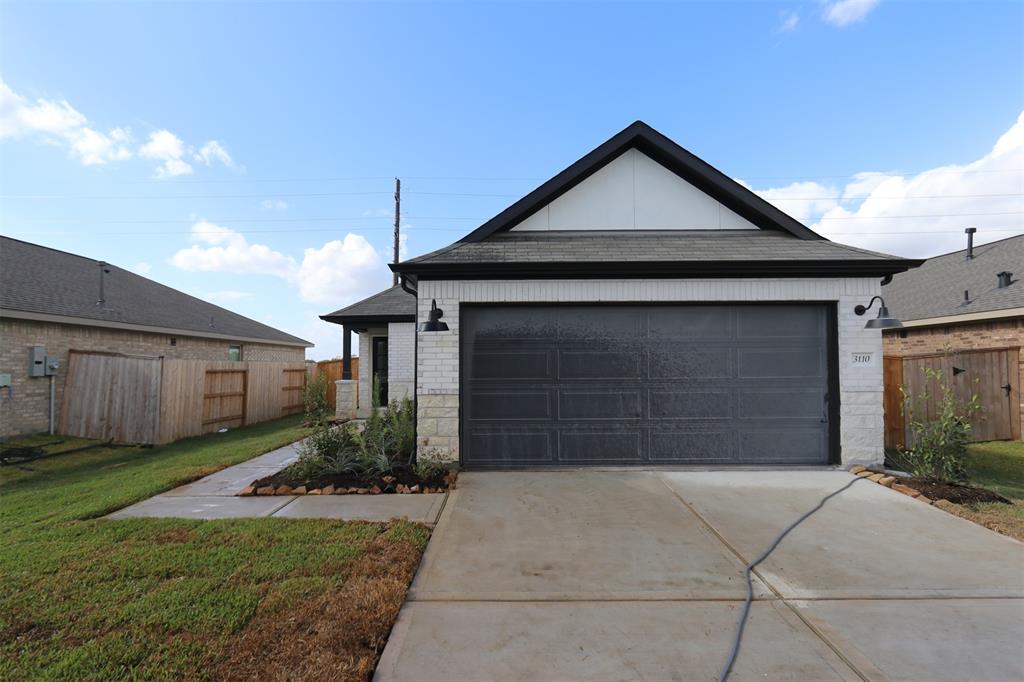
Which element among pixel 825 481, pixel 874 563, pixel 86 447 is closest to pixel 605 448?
pixel 825 481

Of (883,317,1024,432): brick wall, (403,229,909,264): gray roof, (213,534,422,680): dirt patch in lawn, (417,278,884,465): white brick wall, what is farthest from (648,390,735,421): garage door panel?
(883,317,1024,432): brick wall

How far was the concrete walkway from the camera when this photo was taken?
191 inches

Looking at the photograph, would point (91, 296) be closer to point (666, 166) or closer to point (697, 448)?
point (666, 166)

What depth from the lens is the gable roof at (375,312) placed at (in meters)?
12.3

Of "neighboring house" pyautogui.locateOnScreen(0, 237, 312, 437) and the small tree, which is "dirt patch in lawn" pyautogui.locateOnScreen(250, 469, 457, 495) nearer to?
the small tree

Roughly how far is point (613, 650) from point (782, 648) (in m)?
1.05

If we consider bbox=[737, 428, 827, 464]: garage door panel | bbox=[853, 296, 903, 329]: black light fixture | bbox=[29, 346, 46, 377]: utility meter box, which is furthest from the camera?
bbox=[29, 346, 46, 377]: utility meter box

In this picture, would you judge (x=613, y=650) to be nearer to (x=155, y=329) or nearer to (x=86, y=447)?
(x=86, y=447)

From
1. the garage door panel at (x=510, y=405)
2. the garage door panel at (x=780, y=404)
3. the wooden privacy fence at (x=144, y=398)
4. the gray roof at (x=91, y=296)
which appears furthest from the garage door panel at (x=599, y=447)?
the gray roof at (x=91, y=296)

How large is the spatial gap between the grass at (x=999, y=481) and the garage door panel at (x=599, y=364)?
13.1 ft

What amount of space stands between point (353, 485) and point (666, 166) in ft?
24.7

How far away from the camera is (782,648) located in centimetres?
262

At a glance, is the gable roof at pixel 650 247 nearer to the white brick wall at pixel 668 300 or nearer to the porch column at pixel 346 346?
the white brick wall at pixel 668 300

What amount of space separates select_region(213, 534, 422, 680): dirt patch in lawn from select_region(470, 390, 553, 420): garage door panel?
11.3ft
